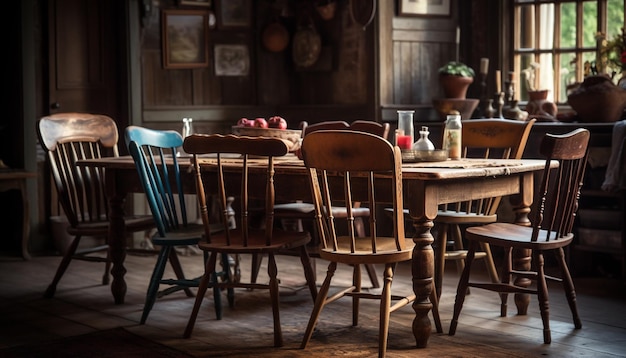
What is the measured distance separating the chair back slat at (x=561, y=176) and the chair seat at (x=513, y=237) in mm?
34

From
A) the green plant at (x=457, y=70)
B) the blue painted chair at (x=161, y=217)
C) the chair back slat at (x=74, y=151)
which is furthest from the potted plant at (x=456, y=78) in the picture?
the blue painted chair at (x=161, y=217)

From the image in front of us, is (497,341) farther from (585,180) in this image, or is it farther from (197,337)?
(585,180)

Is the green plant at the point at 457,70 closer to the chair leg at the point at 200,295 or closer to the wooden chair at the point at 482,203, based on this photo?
the wooden chair at the point at 482,203

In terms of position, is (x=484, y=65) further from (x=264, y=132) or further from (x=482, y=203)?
(x=264, y=132)

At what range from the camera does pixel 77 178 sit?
5.13 meters

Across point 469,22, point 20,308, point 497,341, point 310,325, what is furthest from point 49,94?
point 497,341

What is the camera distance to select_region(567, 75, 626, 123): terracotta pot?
5320 mm

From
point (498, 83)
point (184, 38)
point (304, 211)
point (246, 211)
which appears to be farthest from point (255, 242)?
point (184, 38)

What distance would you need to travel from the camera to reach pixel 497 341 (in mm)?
3803

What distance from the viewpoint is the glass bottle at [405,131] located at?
4105 millimetres

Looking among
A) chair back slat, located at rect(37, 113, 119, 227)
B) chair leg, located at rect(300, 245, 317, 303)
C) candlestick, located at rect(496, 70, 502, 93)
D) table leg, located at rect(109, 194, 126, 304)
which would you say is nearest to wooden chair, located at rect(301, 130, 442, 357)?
chair leg, located at rect(300, 245, 317, 303)

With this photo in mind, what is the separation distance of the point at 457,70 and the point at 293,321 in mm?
2607

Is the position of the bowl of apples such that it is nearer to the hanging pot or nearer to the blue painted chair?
the blue painted chair

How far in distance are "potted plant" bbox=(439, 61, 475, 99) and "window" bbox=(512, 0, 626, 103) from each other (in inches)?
15.7
